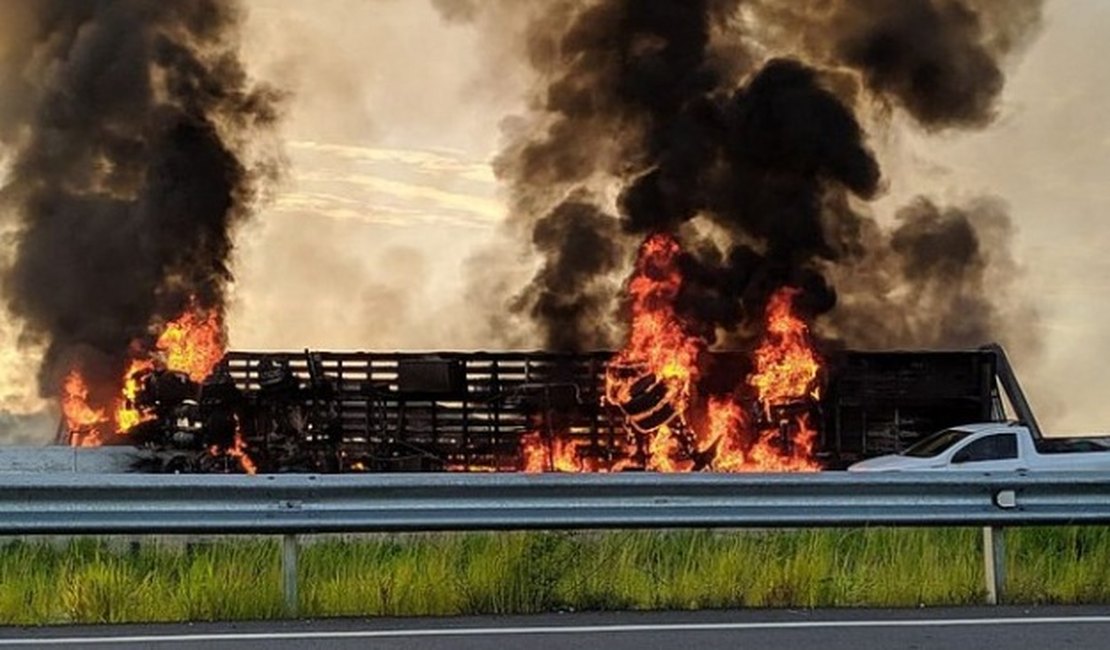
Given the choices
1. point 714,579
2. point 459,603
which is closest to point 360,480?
point 459,603

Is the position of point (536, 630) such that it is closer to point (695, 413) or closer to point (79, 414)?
point (695, 413)

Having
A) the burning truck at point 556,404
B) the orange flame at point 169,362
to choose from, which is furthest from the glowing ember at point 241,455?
the orange flame at point 169,362

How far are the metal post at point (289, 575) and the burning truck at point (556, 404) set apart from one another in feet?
48.3

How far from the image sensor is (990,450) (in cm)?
1769

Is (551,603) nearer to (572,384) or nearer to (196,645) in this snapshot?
(196,645)

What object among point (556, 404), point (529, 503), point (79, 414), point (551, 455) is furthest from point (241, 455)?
point (529, 503)

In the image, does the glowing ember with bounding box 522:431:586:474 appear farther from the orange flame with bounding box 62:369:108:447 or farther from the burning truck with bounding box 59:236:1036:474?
the orange flame with bounding box 62:369:108:447

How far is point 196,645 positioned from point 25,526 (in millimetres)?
1596

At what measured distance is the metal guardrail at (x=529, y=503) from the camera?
780 cm

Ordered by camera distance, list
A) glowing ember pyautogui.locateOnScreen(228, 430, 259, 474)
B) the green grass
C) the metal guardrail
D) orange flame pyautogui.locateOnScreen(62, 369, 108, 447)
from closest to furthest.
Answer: the metal guardrail, the green grass, glowing ember pyautogui.locateOnScreen(228, 430, 259, 474), orange flame pyautogui.locateOnScreen(62, 369, 108, 447)

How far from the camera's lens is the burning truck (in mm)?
22766

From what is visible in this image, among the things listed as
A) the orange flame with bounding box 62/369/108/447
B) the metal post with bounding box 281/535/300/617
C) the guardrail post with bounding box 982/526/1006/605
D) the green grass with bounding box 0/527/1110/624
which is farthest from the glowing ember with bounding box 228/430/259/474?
the guardrail post with bounding box 982/526/1006/605

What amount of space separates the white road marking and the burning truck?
15079 millimetres

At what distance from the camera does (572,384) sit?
23234 mm
